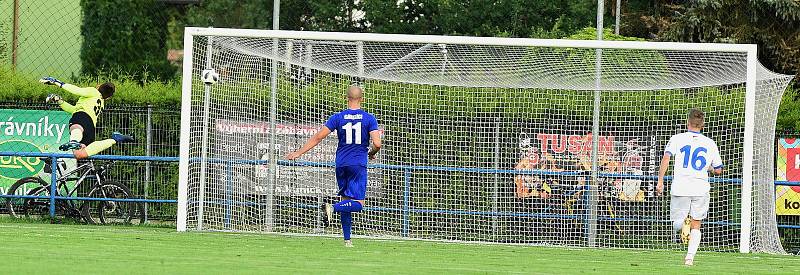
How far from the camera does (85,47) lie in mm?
33562

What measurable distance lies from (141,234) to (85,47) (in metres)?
17.0

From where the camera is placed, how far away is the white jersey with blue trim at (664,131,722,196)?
14859mm

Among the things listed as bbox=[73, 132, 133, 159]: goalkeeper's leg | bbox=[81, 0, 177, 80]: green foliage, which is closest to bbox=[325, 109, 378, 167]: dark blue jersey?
bbox=[73, 132, 133, 159]: goalkeeper's leg

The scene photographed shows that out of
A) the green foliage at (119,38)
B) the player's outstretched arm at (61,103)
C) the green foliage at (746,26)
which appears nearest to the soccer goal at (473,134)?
the player's outstretched arm at (61,103)

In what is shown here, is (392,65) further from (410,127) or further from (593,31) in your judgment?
(593,31)

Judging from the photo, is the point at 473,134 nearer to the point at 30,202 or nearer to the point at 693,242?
the point at 693,242

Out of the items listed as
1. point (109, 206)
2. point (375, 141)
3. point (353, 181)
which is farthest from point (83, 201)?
point (375, 141)

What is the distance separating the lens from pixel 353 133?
15664mm

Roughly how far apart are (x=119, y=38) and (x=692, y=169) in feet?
70.1

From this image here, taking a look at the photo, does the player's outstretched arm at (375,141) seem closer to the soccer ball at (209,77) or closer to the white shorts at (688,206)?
the white shorts at (688,206)

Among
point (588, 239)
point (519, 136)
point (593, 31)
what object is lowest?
point (588, 239)

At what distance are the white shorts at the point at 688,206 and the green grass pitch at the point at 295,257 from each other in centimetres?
51

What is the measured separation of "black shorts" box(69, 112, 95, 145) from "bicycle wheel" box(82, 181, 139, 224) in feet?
3.19

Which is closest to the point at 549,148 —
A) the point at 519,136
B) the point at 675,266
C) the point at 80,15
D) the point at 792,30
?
the point at 519,136
